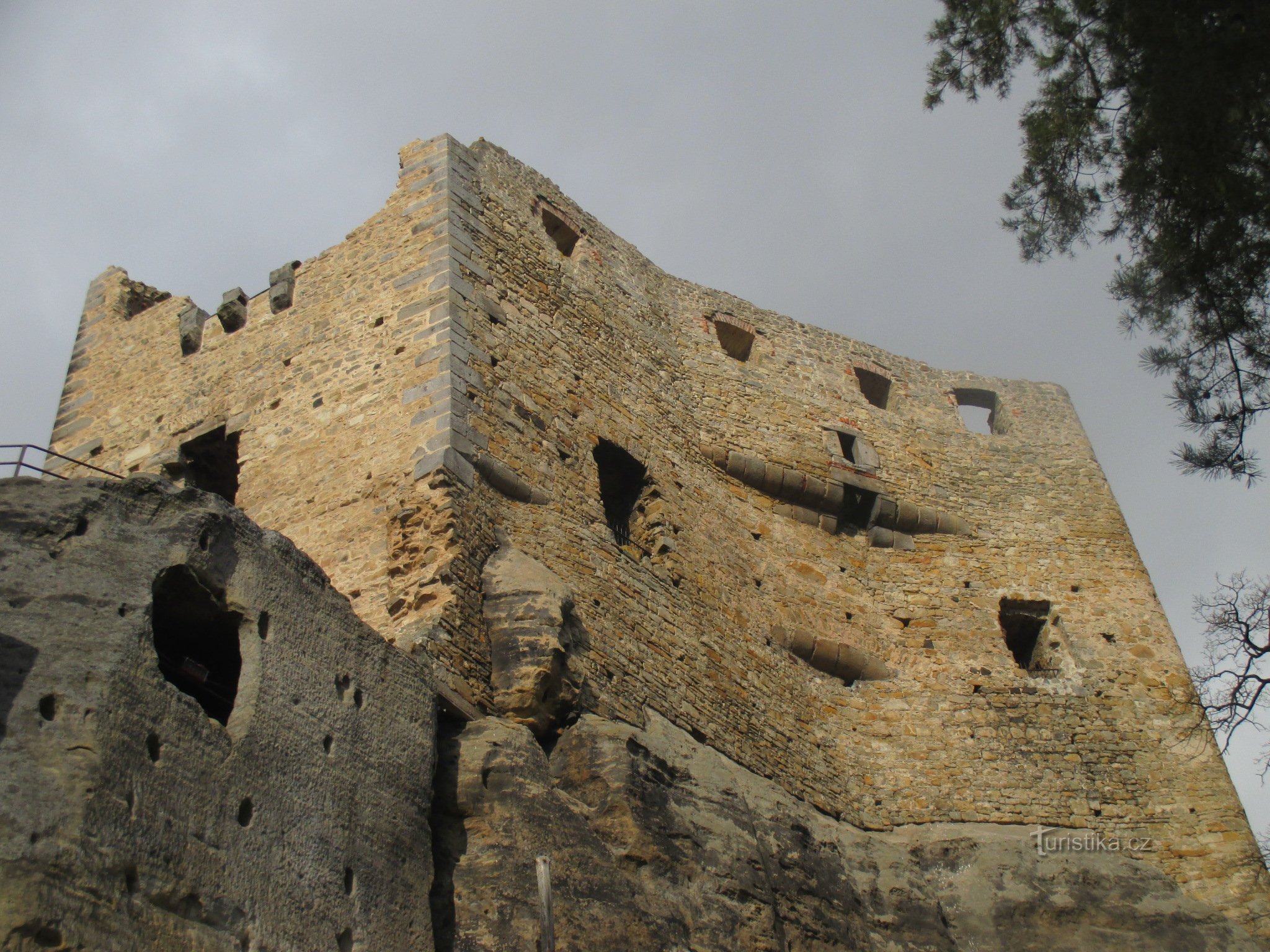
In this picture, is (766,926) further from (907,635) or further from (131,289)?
(131,289)

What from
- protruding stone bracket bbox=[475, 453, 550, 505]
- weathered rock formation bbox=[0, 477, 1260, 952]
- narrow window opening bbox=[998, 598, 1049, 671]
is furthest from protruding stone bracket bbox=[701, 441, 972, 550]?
weathered rock formation bbox=[0, 477, 1260, 952]

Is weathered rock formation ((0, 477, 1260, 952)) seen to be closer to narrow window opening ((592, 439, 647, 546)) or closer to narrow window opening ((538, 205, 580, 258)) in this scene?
narrow window opening ((592, 439, 647, 546))

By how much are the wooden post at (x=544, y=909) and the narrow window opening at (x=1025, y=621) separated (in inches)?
299

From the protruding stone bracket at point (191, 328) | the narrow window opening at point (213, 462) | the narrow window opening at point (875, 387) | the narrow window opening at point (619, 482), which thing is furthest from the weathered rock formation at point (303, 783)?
the narrow window opening at point (875, 387)

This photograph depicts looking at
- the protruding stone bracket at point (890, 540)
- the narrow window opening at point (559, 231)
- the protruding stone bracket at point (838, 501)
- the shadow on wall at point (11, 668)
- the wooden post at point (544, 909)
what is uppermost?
the narrow window opening at point (559, 231)

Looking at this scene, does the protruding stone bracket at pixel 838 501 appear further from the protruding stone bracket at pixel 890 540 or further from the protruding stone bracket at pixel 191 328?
the protruding stone bracket at pixel 191 328

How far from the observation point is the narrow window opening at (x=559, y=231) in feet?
41.0

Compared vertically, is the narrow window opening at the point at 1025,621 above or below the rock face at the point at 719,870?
above

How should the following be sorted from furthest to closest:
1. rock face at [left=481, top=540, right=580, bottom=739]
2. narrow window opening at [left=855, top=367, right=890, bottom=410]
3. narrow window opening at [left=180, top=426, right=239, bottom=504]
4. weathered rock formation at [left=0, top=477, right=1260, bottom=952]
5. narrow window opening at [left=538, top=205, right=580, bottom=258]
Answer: narrow window opening at [left=855, top=367, right=890, bottom=410]
narrow window opening at [left=538, top=205, right=580, bottom=258]
narrow window opening at [left=180, top=426, right=239, bottom=504]
rock face at [left=481, top=540, right=580, bottom=739]
weathered rock formation at [left=0, top=477, right=1260, bottom=952]

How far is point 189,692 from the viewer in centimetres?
634

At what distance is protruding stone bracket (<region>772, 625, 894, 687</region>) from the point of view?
11.7 m

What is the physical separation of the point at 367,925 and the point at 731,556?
6112 millimetres

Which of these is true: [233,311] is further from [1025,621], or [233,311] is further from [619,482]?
[1025,621]

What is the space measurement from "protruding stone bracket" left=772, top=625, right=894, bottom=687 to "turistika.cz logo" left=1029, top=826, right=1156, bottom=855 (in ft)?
5.96
